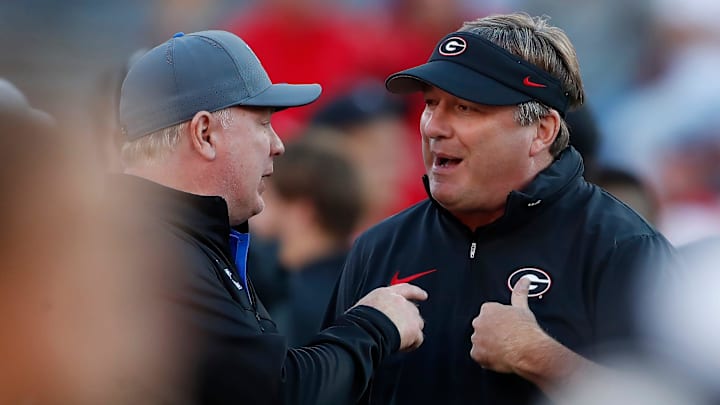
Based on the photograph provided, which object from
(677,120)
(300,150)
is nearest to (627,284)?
(300,150)

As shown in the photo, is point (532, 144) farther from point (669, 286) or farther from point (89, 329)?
point (89, 329)

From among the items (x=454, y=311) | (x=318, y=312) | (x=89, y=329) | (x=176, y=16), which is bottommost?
(x=318, y=312)

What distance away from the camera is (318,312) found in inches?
177

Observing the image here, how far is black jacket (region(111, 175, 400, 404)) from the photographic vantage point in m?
2.51

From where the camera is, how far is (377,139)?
5.91 m

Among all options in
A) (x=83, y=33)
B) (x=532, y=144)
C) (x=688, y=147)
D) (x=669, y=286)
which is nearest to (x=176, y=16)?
(x=83, y=33)

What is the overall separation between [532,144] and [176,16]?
13.0 feet

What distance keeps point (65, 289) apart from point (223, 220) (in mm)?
723

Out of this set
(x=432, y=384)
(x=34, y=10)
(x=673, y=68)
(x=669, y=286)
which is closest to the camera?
(x=669, y=286)

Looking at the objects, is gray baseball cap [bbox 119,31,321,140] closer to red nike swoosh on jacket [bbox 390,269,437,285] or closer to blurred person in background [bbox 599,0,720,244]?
red nike swoosh on jacket [bbox 390,269,437,285]

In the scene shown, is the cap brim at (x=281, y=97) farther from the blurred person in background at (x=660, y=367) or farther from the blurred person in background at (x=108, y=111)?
the blurred person in background at (x=660, y=367)

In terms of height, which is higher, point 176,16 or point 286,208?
point 176,16

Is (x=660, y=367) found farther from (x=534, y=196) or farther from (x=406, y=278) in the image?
(x=406, y=278)

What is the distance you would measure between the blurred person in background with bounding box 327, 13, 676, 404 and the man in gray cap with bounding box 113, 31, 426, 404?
0.25 metres
